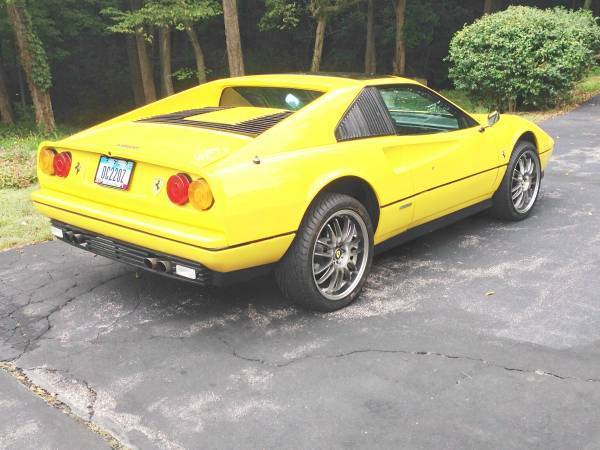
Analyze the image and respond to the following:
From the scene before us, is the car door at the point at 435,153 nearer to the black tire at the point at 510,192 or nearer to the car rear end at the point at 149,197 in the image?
the black tire at the point at 510,192

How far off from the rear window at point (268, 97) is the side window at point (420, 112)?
0.58m

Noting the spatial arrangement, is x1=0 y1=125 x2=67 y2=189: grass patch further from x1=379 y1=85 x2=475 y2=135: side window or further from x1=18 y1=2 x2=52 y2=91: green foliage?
x1=18 y1=2 x2=52 y2=91: green foliage

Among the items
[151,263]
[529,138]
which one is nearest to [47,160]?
[151,263]

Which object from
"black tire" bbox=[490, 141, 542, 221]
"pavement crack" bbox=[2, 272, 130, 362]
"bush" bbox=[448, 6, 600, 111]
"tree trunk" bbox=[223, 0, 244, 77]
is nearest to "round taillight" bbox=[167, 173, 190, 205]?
"pavement crack" bbox=[2, 272, 130, 362]

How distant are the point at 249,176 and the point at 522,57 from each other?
10.3m

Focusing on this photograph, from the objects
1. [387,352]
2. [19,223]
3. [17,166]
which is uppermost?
[17,166]

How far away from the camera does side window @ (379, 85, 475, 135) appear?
4.66 meters

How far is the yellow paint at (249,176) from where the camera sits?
3422mm

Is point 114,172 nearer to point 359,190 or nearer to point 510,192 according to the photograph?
point 359,190

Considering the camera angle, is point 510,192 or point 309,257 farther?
point 510,192

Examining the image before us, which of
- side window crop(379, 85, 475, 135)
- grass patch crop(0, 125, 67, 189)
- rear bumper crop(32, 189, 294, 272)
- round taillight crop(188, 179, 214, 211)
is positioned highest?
side window crop(379, 85, 475, 135)

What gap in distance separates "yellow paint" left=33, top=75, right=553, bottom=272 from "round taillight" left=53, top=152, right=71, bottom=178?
0.13 feet

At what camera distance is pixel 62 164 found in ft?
13.6

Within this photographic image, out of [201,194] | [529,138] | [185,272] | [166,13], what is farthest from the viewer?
[166,13]
